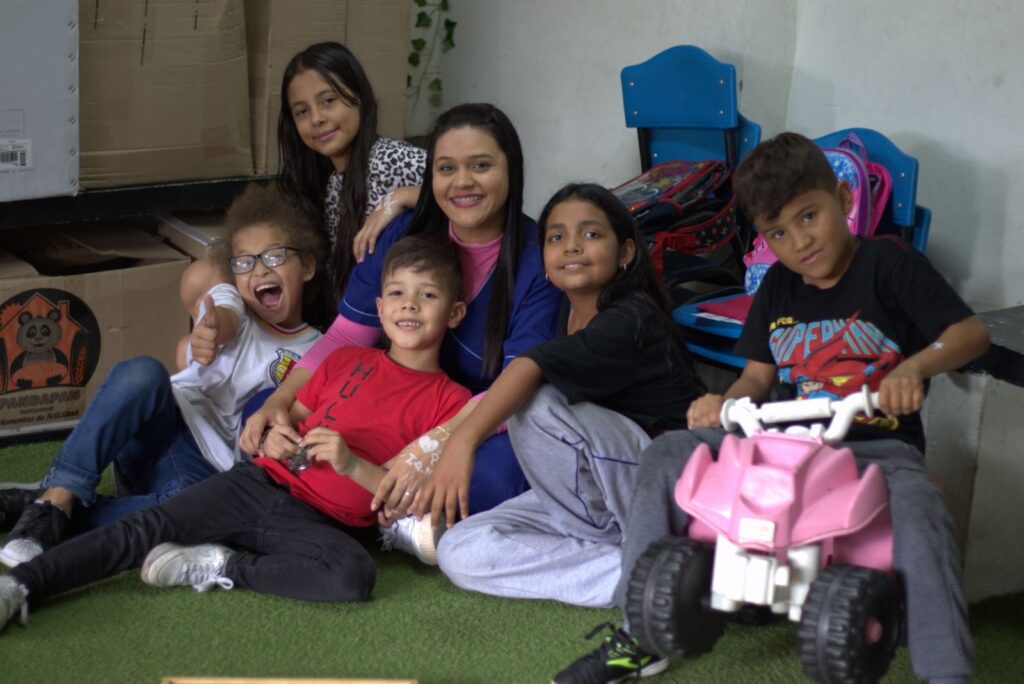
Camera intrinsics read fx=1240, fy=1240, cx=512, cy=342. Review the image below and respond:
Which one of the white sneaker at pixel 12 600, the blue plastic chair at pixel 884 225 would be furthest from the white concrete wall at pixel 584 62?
the white sneaker at pixel 12 600

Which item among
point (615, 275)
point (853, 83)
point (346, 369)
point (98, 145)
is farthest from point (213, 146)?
point (853, 83)

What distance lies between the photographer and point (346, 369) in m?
2.40

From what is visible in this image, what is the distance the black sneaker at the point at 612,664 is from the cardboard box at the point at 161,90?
1790 millimetres

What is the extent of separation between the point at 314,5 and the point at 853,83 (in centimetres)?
137

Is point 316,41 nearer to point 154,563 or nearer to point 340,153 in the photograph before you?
point 340,153

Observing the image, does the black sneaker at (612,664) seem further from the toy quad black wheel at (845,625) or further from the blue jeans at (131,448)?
the blue jeans at (131,448)

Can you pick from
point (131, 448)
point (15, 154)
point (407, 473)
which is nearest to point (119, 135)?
point (15, 154)

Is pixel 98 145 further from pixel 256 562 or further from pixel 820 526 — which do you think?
pixel 820 526

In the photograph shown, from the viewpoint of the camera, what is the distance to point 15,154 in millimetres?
2822

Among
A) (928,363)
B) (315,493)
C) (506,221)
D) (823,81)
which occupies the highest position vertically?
(823,81)

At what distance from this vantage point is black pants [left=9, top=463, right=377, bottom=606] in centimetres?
210

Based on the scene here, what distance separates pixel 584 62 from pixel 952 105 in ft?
3.85

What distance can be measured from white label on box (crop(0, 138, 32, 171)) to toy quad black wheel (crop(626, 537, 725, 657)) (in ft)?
6.30

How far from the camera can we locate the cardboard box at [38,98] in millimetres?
2725
